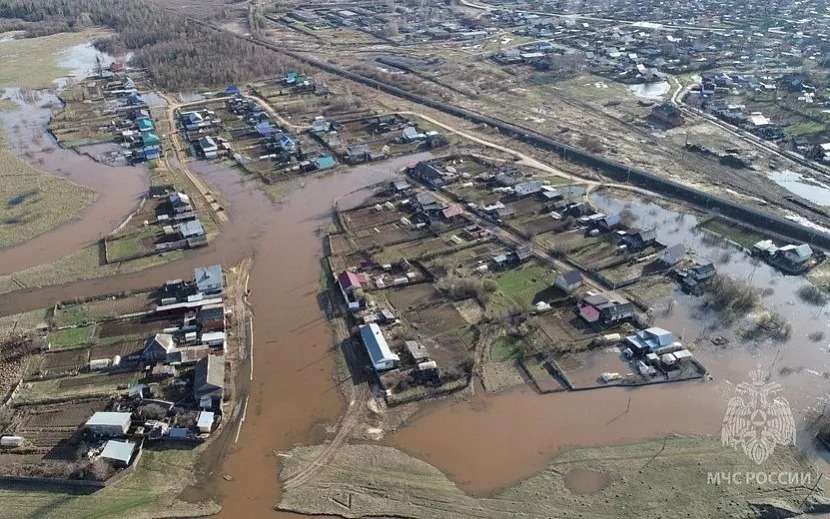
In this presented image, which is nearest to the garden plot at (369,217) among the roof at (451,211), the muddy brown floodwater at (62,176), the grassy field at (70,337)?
the roof at (451,211)

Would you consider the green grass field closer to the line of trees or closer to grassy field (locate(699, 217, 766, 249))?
grassy field (locate(699, 217, 766, 249))

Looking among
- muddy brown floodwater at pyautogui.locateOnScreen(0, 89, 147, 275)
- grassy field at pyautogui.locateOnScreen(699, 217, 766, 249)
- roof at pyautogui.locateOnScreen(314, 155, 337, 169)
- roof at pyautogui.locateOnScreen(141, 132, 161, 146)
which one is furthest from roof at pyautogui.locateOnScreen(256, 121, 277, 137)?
grassy field at pyautogui.locateOnScreen(699, 217, 766, 249)

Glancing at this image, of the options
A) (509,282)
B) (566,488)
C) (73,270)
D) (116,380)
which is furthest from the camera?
(73,270)

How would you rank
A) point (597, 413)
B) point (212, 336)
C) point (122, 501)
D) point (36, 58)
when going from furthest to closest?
point (36, 58), point (212, 336), point (597, 413), point (122, 501)

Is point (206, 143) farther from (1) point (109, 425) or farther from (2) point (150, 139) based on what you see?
(1) point (109, 425)

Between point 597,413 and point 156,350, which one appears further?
point 156,350

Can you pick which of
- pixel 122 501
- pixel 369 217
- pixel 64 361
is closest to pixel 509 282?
pixel 369 217

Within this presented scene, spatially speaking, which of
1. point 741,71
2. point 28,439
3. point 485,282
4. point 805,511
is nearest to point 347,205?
point 485,282

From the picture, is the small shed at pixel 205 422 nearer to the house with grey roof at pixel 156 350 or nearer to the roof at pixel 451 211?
the house with grey roof at pixel 156 350
